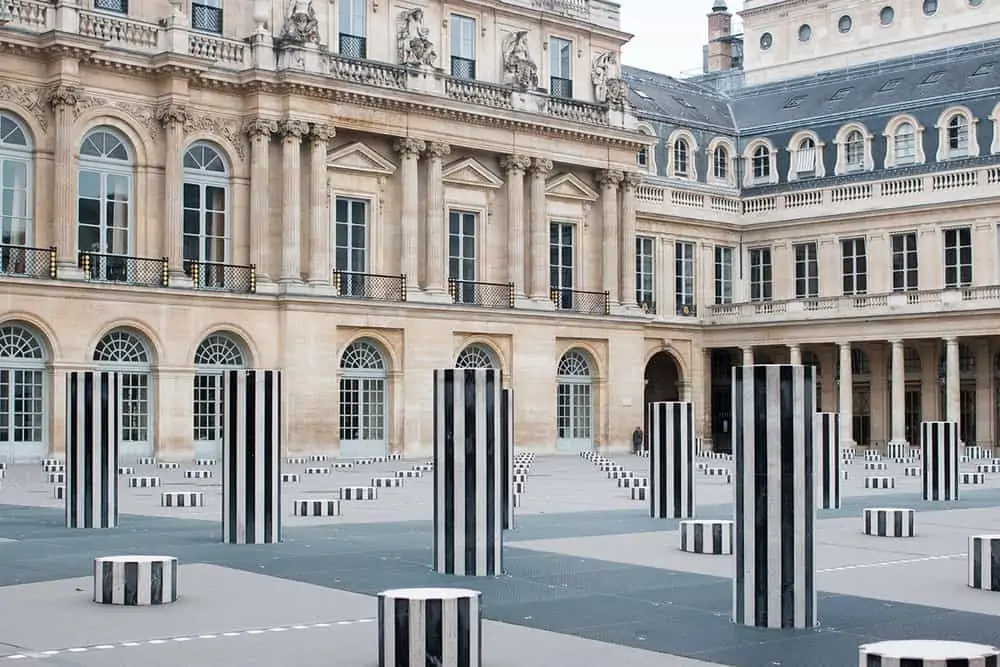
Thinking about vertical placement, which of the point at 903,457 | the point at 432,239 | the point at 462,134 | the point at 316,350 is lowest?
the point at 903,457

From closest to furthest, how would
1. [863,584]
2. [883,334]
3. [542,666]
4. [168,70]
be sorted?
[542,666]
[863,584]
[168,70]
[883,334]

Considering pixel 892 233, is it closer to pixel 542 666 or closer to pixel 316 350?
pixel 316 350

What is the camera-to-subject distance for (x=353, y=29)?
5172cm

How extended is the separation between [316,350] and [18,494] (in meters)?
20.1

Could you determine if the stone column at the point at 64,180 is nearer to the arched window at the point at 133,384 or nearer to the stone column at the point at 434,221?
the arched window at the point at 133,384

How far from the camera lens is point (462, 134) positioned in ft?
175

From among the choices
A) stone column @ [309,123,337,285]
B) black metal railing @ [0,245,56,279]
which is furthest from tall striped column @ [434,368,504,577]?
stone column @ [309,123,337,285]

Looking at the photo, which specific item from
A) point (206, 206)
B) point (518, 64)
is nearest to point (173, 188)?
point (206, 206)

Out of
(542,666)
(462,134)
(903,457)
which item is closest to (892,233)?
(903,457)

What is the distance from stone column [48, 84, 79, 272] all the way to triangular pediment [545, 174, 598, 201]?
18.8 m

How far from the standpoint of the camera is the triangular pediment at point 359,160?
166ft

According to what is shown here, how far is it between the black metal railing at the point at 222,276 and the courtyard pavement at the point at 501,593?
2269 cm

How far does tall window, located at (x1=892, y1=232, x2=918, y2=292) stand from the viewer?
5994 cm

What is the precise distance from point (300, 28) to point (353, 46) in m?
3.35
